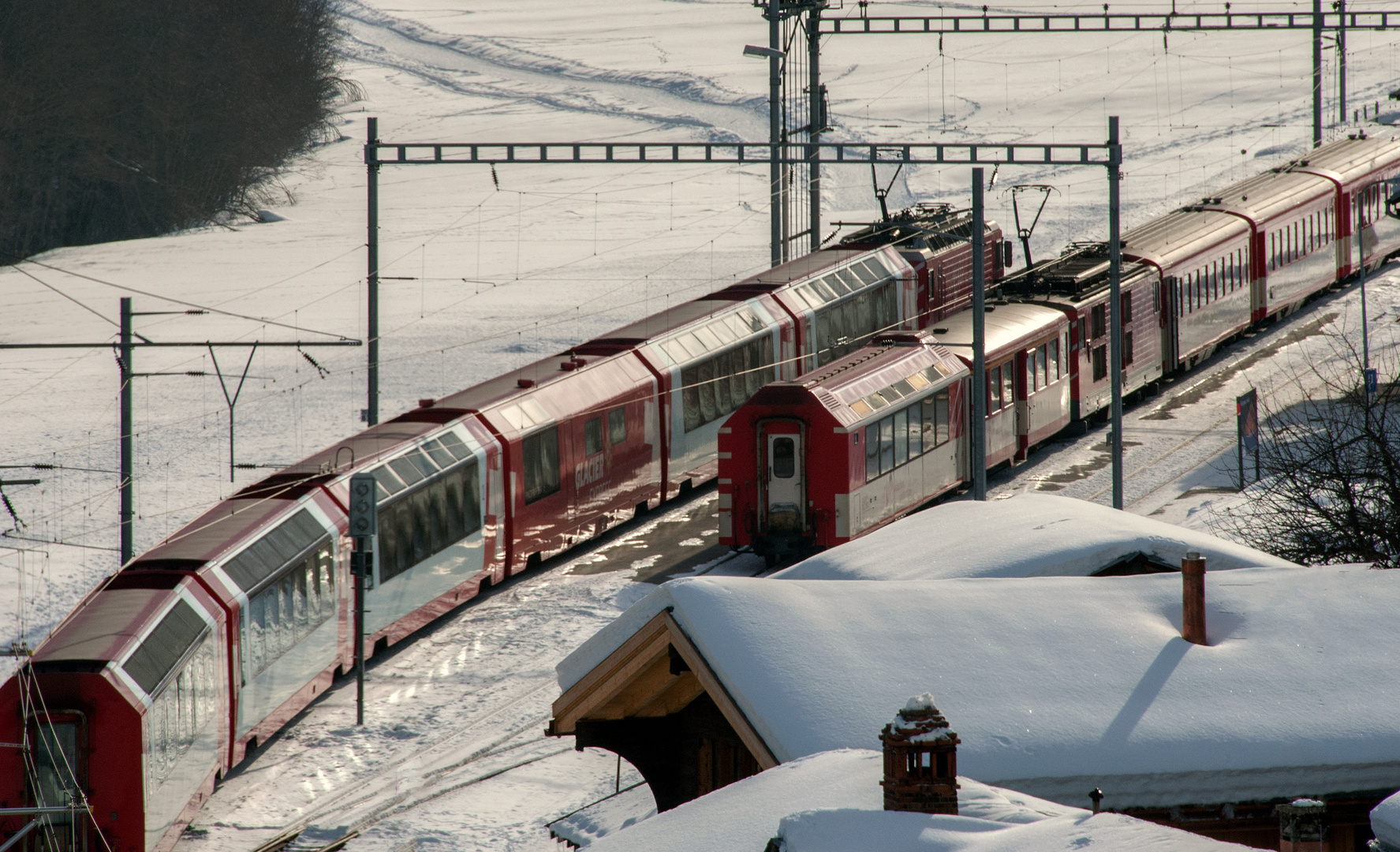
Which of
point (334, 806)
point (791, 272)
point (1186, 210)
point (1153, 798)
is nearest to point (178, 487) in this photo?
point (791, 272)

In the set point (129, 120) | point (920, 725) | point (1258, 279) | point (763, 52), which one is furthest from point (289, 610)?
point (129, 120)

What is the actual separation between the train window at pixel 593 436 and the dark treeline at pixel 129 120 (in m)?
45.0

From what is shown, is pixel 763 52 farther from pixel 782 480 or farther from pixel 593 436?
pixel 782 480

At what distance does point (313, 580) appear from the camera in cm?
2045

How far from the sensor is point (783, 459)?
1035 inches

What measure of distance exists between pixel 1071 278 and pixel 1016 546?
18.2m

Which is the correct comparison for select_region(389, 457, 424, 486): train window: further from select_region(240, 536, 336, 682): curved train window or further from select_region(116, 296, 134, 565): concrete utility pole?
select_region(116, 296, 134, 565): concrete utility pole

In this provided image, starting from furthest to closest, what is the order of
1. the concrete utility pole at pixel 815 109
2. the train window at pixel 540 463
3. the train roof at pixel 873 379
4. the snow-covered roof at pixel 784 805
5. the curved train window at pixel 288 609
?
the concrete utility pole at pixel 815 109
the train roof at pixel 873 379
the train window at pixel 540 463
the curved train window at pixel 288 609
the snow-covered roof at pixel 784 805

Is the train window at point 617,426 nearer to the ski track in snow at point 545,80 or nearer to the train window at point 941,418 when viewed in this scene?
the train window at point 941,418

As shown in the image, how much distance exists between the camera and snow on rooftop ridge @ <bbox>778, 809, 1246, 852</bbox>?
874 cm

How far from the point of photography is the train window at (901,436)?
2731cm

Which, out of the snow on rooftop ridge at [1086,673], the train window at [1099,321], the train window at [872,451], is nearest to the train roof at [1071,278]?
the train window at [1099,321]

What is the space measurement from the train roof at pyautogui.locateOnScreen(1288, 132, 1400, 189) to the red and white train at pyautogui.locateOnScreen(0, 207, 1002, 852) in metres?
14.1

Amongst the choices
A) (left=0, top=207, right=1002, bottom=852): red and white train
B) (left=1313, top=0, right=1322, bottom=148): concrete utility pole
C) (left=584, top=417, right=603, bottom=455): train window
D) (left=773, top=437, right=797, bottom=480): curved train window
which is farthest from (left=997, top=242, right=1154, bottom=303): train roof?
(left=1313, top=0, right=1322, bottom=148): concrete utility pole
